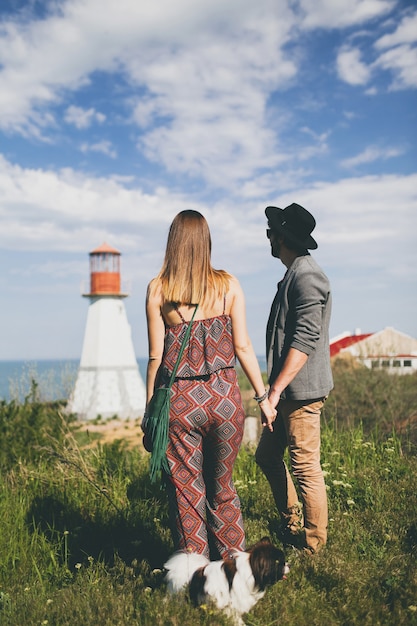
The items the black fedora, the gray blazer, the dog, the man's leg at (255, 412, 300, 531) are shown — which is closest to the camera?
the dog

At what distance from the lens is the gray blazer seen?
3635mm

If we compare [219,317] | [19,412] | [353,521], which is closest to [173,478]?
[219,317]

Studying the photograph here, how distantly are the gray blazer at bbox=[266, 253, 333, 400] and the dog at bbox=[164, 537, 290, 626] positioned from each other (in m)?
1.03

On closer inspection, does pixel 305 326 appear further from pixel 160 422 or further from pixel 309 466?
pixel 160 422

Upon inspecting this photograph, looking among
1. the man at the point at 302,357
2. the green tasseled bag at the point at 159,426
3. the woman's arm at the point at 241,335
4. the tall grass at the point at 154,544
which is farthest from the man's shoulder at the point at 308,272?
the tall grass at the point at 154,544

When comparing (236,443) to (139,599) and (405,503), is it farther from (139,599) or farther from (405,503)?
(405,503)

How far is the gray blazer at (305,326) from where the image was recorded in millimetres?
3635

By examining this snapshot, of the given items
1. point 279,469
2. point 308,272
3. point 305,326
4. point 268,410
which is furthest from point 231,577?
point 308,272

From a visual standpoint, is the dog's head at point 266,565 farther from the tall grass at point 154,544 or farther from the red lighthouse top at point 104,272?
the red lighthouse top at point 104,272

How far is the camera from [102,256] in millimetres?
26781

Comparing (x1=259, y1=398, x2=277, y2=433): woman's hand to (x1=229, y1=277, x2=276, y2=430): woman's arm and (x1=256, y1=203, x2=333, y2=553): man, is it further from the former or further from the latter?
(x1=229, y1=277, x2=276, y2=430): woman's arm

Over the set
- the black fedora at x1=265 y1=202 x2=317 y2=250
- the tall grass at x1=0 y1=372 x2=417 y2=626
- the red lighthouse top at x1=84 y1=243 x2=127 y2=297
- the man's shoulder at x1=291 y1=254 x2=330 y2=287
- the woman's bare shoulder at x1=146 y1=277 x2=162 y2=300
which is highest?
the red lighthouse top at x1=84 y1=243 x2=127 y2=297

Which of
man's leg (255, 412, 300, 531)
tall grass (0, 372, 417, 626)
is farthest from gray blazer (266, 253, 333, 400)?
tall grass (0, 372, 417, 626)

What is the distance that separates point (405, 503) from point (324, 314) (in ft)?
5.99
